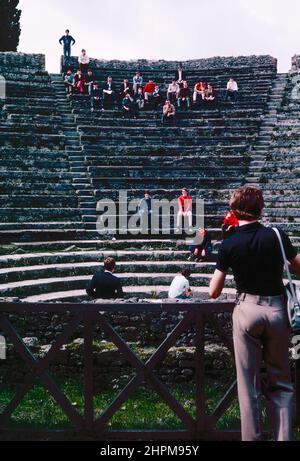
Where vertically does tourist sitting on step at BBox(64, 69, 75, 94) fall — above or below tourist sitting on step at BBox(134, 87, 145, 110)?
above

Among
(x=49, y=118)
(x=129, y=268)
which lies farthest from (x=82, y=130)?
(x=129, y=268)

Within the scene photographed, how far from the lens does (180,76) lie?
65.0 feet

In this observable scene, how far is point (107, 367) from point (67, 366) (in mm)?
563

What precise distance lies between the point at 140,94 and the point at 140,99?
191 millimetres

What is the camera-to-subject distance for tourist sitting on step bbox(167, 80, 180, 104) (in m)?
18.7

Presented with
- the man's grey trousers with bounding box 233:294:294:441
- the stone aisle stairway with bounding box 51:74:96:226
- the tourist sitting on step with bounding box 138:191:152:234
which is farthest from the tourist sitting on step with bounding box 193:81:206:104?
the man's grey trousers with bounding box 233:294:294:441

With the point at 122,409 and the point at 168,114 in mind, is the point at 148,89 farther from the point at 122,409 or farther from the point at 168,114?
the point at 122,409

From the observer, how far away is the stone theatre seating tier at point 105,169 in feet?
36.7

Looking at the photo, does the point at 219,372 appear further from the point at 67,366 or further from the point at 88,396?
the point at 88,396

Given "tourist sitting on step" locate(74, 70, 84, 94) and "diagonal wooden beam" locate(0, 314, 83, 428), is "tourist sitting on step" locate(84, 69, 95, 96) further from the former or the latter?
"diagonal wooden beam" locate(0, 314, 83, 428)

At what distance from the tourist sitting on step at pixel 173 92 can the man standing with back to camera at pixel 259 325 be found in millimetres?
15817

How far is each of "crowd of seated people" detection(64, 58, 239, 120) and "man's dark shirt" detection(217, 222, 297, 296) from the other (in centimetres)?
1513

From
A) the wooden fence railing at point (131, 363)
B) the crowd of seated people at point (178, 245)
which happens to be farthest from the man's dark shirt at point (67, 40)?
the wooden fence railing at point (131, 363)

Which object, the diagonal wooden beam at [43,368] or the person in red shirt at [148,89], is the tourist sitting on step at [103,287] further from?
the person in red shirt at [148,89]
